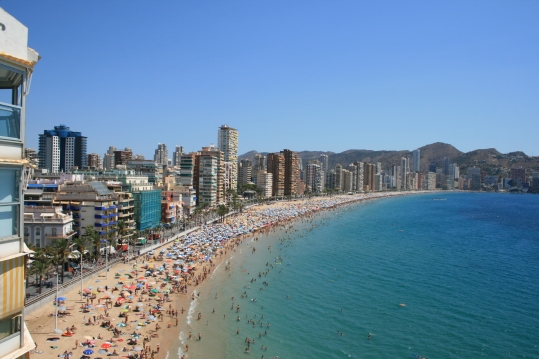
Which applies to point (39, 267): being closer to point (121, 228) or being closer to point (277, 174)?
point (121, 228)

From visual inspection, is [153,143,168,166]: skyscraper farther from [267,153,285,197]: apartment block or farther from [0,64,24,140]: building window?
[0,64,24,140]: building window

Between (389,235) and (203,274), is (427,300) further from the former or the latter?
(389,235)

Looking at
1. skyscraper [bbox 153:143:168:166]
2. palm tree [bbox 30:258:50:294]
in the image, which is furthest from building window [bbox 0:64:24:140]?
skyscraper [bbox 153:143:168:166]

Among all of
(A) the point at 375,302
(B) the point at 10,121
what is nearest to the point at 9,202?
(B) the point at 10,121

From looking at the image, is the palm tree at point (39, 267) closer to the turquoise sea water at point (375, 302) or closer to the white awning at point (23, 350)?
the turquoise sea water at point (375, 302)

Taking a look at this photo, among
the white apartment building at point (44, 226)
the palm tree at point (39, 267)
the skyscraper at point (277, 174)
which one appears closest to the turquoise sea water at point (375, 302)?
the palm tree at point (39, 267)

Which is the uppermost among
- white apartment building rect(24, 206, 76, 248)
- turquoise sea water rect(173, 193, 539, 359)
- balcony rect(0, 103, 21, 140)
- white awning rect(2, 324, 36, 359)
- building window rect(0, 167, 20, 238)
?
balcony rect(0, 103, 21, 140)
